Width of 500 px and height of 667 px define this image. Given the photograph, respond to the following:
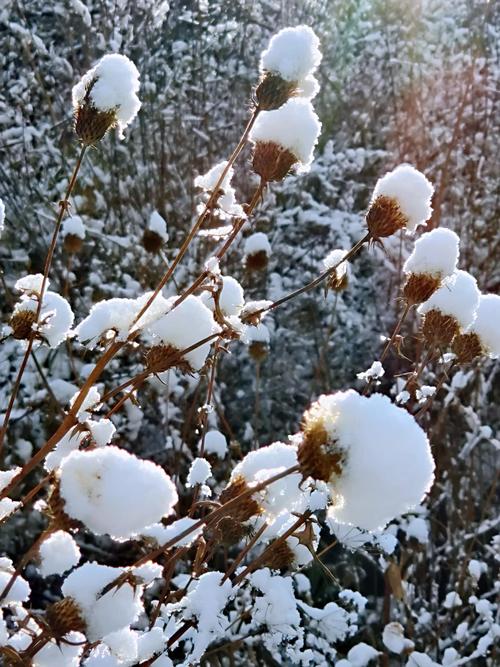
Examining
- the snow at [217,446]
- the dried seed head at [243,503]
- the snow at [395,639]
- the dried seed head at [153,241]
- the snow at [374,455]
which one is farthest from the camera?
the dried seed head at [153,241]

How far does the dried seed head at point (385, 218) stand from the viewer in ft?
3.82

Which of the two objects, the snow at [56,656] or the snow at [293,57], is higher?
the snow at [293,57]

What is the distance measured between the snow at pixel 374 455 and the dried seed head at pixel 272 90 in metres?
0.56

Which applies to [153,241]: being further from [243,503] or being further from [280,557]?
Answer: [243,503]

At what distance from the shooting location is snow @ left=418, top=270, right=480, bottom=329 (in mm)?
1222

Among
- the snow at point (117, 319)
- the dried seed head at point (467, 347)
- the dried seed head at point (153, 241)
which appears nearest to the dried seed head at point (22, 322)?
the snow at point (117, 319)

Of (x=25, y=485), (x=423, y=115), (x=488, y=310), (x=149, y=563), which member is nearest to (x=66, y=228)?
(x=25, y=485)

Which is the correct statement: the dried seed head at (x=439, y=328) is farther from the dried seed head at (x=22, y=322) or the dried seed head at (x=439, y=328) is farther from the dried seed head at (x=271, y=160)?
the dried seed head at (x=22, y=322)

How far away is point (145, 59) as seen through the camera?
380 centimetres

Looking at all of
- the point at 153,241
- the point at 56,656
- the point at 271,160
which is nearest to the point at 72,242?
the point at 153,241

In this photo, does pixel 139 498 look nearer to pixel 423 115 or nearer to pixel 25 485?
pixel 25 485

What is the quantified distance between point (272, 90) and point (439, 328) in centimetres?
44

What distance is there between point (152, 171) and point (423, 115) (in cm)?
144

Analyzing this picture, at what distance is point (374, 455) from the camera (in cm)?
67
